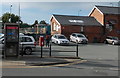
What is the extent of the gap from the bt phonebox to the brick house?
33.4m

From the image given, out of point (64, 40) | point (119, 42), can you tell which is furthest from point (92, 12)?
point (64, 40)

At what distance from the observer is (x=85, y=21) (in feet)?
154

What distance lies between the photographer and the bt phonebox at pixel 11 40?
14.2 m

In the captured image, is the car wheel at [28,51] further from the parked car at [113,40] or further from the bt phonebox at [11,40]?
the parked car at [113,40]

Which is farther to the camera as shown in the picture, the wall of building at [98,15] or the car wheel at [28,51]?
the wall of building at [98,15]

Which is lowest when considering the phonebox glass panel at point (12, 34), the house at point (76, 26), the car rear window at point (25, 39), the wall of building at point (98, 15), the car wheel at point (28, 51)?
the car wheel at point (28, 51)

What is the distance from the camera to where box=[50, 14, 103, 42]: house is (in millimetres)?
43156

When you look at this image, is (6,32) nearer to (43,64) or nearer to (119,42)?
(43,64)

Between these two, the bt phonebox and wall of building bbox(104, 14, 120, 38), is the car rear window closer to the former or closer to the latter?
the bt phonebox

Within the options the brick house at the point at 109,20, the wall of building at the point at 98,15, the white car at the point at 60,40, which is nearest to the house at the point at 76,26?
the wall of building at the point at 98,15

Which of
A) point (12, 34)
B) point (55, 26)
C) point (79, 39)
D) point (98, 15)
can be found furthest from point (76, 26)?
point (12, 34)

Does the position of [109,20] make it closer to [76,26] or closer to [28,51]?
[76,26]

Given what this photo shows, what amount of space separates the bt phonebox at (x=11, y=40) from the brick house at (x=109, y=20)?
33.4 m

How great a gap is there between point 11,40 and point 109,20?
3559 centimetres
